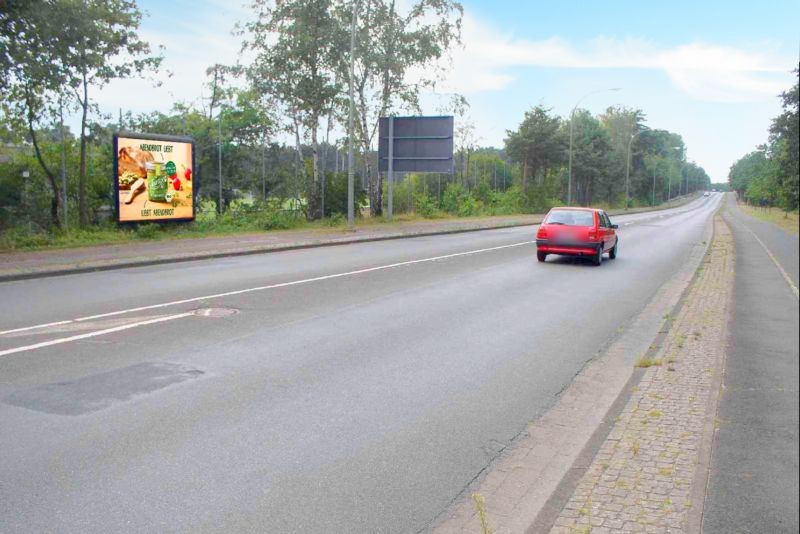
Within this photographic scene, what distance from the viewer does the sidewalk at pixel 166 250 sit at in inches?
614

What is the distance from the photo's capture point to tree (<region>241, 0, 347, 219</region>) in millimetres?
31312

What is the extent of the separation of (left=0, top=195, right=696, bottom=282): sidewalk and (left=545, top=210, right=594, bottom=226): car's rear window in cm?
797

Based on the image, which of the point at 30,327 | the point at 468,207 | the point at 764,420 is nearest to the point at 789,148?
the point at 764,420

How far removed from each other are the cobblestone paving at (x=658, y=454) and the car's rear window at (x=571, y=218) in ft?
33.0

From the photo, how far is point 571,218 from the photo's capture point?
18.5 m

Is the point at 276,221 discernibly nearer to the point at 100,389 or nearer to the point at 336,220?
the point at 336,220

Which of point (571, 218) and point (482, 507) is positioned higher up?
point (571, 218)

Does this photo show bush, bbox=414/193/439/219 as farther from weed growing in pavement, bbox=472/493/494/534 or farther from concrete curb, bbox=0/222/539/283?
weed growing in pavement, bbox=472/493/494/534

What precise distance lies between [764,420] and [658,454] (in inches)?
27.3

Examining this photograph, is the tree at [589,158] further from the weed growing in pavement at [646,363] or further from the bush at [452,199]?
the weed growing in pavement at [646,363]

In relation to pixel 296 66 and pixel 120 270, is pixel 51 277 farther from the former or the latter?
pixel 296 66

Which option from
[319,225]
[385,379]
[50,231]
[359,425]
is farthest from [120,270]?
[319,225]

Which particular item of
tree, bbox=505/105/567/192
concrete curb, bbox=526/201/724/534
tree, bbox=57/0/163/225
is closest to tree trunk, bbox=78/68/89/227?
tree, bbox=57/0/163/225

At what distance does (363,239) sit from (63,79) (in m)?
10.7
